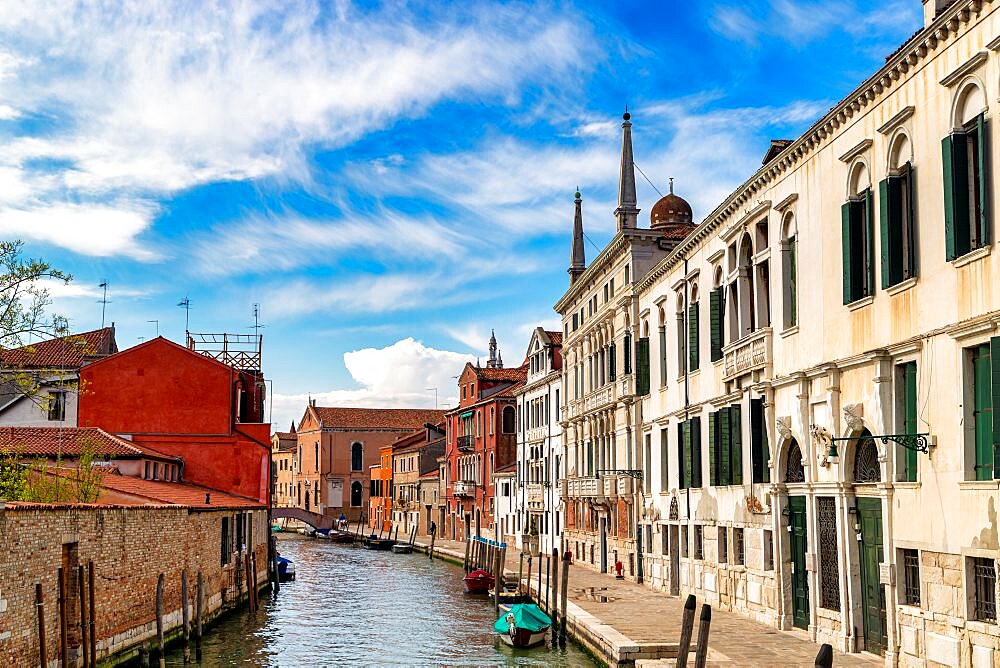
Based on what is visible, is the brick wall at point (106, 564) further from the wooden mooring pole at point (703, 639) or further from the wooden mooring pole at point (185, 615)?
the wooden mooring pole at point (703, 639)

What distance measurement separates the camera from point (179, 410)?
110ft

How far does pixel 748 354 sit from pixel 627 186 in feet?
46.8

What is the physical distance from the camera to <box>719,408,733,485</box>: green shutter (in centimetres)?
2044

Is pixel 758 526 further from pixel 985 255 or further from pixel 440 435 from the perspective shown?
pixel 440 435

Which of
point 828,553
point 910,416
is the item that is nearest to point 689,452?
point 828,553

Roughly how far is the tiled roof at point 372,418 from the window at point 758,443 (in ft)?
222

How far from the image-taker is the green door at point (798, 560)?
17109mm

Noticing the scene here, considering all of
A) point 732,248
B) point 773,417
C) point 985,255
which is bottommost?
point 773,417

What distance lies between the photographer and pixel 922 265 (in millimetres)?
12883

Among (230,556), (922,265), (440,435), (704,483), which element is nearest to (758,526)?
(704,483)

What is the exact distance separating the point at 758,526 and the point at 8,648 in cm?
1194

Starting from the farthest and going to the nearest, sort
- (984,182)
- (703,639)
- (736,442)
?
(736,442) < (703,639) < (984,182)

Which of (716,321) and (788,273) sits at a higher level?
(788,273)

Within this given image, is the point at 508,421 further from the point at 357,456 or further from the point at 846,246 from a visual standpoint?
the point at 846,246
